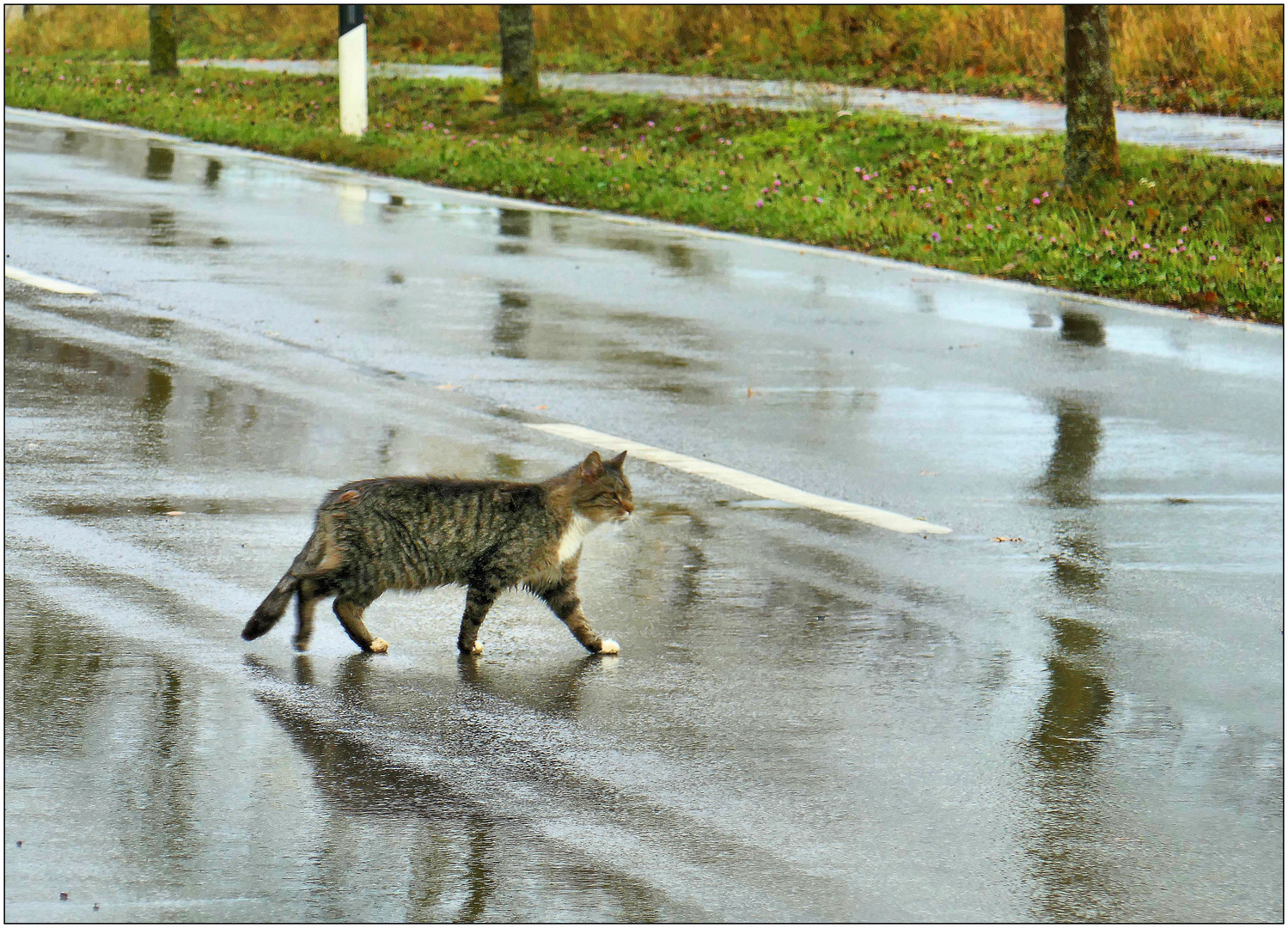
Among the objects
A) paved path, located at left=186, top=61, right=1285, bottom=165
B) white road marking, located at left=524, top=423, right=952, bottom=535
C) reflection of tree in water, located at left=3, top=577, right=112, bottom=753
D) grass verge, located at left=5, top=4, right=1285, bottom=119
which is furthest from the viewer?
grass verge, located at left=5, top=4, right=1285, bottom=119

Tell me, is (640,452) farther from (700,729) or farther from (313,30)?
(313,30)

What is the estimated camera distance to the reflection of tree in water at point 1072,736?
16.0 feet

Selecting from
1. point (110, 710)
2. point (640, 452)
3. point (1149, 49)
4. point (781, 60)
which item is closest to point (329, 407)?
point (640, 452)

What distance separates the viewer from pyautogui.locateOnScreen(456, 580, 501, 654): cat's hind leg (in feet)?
21.7

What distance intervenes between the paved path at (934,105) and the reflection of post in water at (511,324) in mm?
8501

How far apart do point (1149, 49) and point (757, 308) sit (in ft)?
50.9

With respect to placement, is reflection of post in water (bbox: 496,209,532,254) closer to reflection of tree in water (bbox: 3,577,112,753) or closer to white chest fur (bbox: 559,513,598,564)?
white chest fur (bbox: 559,513,598,564)

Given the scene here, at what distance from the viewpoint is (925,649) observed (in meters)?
6.77

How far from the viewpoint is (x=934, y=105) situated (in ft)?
84.7

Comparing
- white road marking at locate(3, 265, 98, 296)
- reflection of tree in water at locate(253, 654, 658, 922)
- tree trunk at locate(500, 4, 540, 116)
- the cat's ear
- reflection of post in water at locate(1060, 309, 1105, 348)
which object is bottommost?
reflection of tree in water at locate(253, 654, 658, 922)

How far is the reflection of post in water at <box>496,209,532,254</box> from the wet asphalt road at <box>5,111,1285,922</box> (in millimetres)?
2442

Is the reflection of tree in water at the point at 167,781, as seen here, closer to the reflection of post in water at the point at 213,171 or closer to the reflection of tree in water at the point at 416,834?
the reflection of tree in water at the point at 416,834

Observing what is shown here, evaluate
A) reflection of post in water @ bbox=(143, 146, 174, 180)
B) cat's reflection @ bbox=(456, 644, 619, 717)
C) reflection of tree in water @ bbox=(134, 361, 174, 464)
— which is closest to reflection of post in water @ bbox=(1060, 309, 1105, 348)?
reflection of tree in water @ bbox=(134, 361, 174, 464)

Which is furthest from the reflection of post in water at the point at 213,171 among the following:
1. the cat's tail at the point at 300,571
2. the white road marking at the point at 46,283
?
the cat's tail at the point at 300,571
